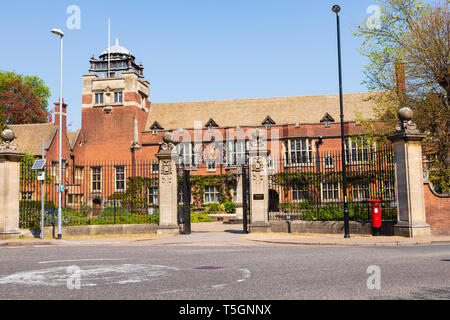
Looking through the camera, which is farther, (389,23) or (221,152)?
(221,152)

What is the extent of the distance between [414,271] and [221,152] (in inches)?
1538

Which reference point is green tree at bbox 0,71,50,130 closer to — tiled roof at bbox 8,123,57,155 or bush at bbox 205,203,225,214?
tiled roof at bbox 8,123,57,155

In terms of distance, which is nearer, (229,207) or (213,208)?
(229,207)

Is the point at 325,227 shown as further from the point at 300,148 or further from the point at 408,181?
the point at 300,148

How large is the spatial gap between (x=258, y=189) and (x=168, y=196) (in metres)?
3.87

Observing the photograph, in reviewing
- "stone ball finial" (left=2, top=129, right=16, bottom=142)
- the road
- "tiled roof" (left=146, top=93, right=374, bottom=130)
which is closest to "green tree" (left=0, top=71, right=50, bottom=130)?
"tiled roof" (left=146, top=93, right=374, bottom=130)

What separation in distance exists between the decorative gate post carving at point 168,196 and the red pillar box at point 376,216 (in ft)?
26.3

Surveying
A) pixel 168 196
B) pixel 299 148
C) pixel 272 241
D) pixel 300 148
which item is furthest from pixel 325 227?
pixel 299 148

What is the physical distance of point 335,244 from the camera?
47.7 ft

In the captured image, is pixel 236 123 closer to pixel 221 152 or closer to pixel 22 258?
pixel 221 152

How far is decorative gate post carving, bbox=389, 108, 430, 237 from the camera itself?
620 inches

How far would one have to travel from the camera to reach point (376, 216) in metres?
16.5

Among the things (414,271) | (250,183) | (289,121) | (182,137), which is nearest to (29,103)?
(182,137)
